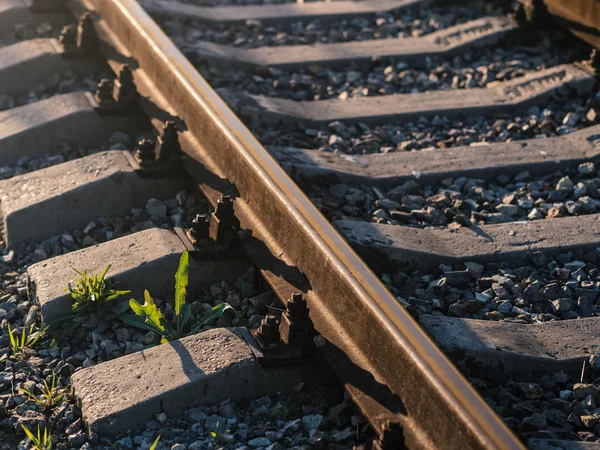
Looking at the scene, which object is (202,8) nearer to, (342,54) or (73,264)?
(342,54)

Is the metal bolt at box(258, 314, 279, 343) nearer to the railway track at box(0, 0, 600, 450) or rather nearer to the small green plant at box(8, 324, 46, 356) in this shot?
the railway track at box(0, 0, 600, 450)

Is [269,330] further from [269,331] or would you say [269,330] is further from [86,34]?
[86,34]

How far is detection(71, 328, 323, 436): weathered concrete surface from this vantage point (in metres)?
3.21

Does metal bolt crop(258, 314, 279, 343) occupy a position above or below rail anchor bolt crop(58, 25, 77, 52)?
below

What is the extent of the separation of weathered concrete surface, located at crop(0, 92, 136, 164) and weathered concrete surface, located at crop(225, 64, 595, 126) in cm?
76

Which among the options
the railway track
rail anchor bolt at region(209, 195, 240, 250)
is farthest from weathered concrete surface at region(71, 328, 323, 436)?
rail anchor bolt at region(209, 195, 240, 250)

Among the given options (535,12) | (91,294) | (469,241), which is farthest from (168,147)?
(535,12)

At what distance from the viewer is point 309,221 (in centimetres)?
371

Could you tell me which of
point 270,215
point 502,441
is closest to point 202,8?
point 270,215

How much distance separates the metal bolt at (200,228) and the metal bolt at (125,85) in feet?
4.84

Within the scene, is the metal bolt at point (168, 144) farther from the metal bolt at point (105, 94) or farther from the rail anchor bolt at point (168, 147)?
the metal bolt at point (105, 94)

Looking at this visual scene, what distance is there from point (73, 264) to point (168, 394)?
959 mm

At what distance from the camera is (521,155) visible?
16.7 ft

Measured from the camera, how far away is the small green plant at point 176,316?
143 inches
